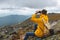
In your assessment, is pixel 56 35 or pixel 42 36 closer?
pixel 42 36

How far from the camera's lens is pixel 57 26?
24.5 metres

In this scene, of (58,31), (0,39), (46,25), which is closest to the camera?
(46,25)

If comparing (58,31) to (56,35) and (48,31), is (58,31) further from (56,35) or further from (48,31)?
(48,31)

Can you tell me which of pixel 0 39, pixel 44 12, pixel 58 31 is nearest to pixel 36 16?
pixel 44 12

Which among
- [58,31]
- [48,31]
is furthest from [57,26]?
[48,31]

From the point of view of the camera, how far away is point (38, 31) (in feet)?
63.7

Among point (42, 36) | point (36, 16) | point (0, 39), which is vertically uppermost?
point (36, 16)

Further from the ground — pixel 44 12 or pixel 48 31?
pixel 44 12

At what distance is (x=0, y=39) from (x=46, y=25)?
1064 inches

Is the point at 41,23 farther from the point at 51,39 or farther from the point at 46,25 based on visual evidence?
the point at 51,39

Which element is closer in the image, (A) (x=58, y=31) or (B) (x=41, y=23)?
(B) (x=41, y=23)

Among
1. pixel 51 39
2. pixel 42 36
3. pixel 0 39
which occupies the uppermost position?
pixel 42 36

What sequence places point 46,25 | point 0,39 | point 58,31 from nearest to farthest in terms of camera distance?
point 46,25 → point 58,31 → point 0,39

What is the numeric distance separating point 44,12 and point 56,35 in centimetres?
481
